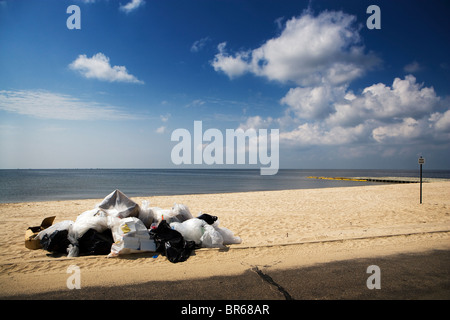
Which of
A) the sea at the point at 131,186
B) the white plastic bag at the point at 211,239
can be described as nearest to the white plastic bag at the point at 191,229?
the white plastic bag at the point at 211,239

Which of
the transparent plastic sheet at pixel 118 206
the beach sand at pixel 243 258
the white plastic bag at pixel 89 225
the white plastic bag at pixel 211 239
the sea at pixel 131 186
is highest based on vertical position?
the transparent plastic sheet at pixel 118 206

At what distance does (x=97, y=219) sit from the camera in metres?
5.05

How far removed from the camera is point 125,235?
15.5ft

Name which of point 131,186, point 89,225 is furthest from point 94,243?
point 131,186

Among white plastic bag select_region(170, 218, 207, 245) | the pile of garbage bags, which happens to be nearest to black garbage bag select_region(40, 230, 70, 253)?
the pile of garbage bags

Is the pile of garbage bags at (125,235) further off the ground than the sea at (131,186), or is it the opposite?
the pile of garbage bags at (125,235)

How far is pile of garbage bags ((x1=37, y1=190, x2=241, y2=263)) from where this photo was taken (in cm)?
475

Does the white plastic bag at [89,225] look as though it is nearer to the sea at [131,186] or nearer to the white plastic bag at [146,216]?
the white plastic bag at [146,216]

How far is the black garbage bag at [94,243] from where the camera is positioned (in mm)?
4777

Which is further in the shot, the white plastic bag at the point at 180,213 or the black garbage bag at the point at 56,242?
the white plastic bag at the point at 180,213

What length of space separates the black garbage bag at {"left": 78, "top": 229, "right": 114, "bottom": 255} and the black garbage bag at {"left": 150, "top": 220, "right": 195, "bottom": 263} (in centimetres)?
82

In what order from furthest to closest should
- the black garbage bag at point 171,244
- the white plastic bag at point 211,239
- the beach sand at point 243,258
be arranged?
1. the white plastic bag at point 211,239
2. the black garbage bag at point 171,244
3. the beach sand at point 243,258
